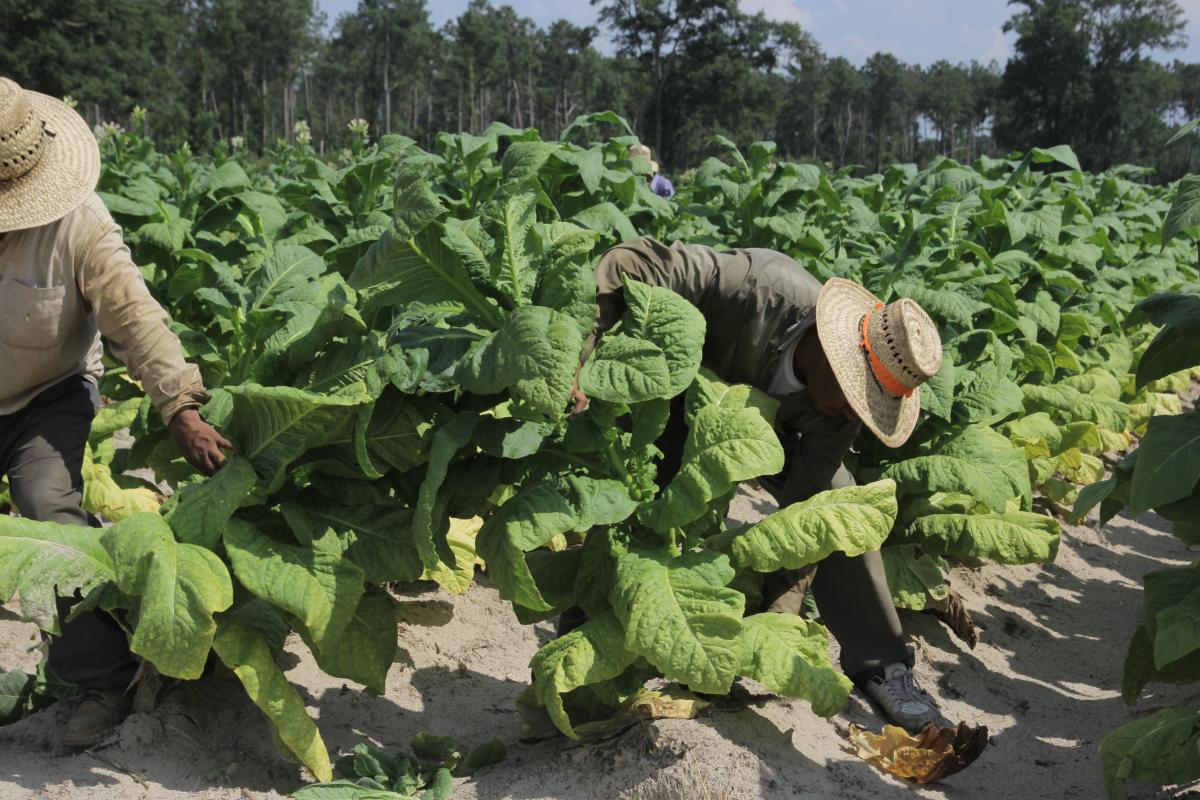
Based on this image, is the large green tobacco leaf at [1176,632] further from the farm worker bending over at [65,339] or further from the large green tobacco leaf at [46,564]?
the large green tobacco leaf at [46,564]

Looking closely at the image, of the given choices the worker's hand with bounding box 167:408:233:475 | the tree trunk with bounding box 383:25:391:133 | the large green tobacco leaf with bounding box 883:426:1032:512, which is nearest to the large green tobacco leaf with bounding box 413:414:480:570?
the worker's hand with bounding box 167:408:233:475

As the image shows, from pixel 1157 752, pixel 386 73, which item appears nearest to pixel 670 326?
pixel 1157 752

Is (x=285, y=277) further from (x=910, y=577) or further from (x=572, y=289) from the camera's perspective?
(x=910, y=577)

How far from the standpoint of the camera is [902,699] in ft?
11.4

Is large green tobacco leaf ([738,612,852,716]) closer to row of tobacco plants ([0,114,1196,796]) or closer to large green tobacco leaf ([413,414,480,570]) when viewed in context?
row of tobacco plants ([0,114,1196,796])

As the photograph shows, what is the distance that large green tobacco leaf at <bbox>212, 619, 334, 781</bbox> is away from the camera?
2.63 metres

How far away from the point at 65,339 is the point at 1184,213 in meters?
2.95

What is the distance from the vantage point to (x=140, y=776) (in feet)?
8.97

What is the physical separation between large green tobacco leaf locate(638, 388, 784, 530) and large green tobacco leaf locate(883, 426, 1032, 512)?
137 centimetres

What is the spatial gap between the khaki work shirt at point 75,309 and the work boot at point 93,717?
30.9 inches

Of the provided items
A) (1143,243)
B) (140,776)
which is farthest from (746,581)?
(1143,243)

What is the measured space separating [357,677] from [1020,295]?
13.4 feet

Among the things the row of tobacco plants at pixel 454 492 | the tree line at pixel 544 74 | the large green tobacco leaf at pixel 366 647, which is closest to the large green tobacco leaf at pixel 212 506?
the row of tobacco plants at pixel 454 492

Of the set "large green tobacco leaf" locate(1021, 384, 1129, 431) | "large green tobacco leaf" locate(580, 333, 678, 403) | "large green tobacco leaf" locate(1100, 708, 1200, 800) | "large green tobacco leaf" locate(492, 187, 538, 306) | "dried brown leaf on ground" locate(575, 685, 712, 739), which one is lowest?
"dried brown leaf on ground" locate(575, 685, 712, 739)
